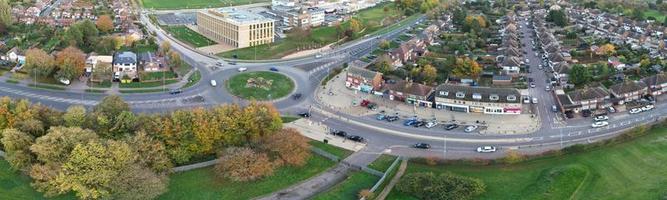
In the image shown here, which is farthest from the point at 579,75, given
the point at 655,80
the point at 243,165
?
the point at 243,165

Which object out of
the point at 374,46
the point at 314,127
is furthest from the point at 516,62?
the point at 314,127

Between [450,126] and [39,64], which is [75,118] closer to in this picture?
[39,64]

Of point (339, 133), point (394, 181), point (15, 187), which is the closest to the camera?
point (15, 187)

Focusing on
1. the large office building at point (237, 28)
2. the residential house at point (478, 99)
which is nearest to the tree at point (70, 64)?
the large office building at point (237, 28)

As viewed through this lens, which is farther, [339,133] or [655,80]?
[655,80]

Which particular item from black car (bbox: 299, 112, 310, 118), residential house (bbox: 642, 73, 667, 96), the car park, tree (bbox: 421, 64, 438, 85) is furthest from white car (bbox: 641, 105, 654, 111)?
black car (bbox: 299, 112, 310, 118)

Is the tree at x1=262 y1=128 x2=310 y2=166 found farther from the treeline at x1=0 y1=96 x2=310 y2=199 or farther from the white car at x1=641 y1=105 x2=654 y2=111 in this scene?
the white car at x1=641 y1=105 x2=654 y2=111

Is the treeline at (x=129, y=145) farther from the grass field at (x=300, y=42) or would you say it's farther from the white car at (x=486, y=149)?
the grass field at (x=300, y=42)
